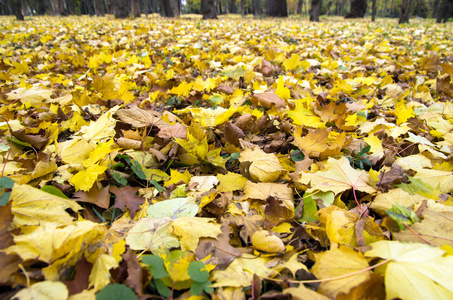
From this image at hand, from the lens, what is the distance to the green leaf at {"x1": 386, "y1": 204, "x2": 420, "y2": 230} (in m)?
0.93

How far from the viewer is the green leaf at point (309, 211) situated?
107cm

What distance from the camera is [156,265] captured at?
79cm

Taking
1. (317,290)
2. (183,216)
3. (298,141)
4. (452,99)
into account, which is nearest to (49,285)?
(183,216)

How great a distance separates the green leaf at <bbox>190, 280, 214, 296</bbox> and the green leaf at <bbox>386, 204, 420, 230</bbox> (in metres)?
0.72

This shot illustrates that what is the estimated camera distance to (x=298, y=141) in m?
1.47

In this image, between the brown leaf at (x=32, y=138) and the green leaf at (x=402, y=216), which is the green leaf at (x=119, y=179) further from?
the green leaf at (x=402, y=216)

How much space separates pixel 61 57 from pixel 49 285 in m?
3.77

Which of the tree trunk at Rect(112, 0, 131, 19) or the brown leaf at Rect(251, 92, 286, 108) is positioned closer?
the brown leaf at Rect(251, 92, 286, 108)

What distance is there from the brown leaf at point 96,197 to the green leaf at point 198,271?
1.79ft

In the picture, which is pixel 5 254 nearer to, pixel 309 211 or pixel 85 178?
pixel 85 178

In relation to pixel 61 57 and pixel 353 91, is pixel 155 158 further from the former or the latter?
pixel 61 57

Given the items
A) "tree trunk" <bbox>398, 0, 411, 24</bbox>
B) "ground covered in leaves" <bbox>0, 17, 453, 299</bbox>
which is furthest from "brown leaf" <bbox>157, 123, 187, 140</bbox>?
"tree trunk" <bbox>398, 0, 411, 24</bbox>

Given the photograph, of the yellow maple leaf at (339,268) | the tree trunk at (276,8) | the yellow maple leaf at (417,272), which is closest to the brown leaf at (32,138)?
the yellow maple leaf at (339,268)

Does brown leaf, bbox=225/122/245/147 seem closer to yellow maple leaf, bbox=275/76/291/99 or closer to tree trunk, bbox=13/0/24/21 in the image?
yellow maple leaf, bbox=275/76/291/99
